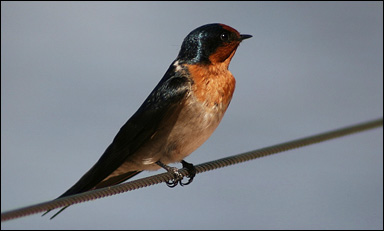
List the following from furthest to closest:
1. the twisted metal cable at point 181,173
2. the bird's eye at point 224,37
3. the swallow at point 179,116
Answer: the bird's eye at point 224,37 → the swallow at point 179,116 → the twisted metal cable at point 181,173

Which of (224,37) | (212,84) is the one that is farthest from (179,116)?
(224,37)

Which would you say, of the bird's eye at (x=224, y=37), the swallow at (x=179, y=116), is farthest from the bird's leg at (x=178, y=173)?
the bird's eye at (x=224, y=37)

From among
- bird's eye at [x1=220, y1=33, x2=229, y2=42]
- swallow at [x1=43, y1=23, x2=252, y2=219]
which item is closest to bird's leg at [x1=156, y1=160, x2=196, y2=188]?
swallow at [x1=43, y1=23, x2=252, y2=219]

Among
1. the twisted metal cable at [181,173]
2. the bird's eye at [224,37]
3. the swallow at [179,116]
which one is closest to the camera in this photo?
the twisted metal cable at [181,173]

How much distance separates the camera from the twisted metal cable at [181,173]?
1062mm

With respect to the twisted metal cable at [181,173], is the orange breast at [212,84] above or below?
above

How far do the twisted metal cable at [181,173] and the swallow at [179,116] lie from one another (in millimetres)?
88

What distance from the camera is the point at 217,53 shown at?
1.95m

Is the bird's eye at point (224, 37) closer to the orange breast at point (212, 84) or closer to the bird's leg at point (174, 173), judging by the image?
the orange breast at point (212, 84)

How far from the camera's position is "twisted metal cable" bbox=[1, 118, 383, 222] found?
106 cm

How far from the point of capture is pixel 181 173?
186cm

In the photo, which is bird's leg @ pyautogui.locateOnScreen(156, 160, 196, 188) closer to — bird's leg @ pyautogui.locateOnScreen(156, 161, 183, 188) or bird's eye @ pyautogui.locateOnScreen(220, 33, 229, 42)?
bird's leg @ pyautogui.locateOnScreen(156, 161, 183, 188)

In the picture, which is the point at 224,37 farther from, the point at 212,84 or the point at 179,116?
the point at 179,116

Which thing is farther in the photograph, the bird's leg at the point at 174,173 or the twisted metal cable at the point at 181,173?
the bird's leg at the point at 174,173
